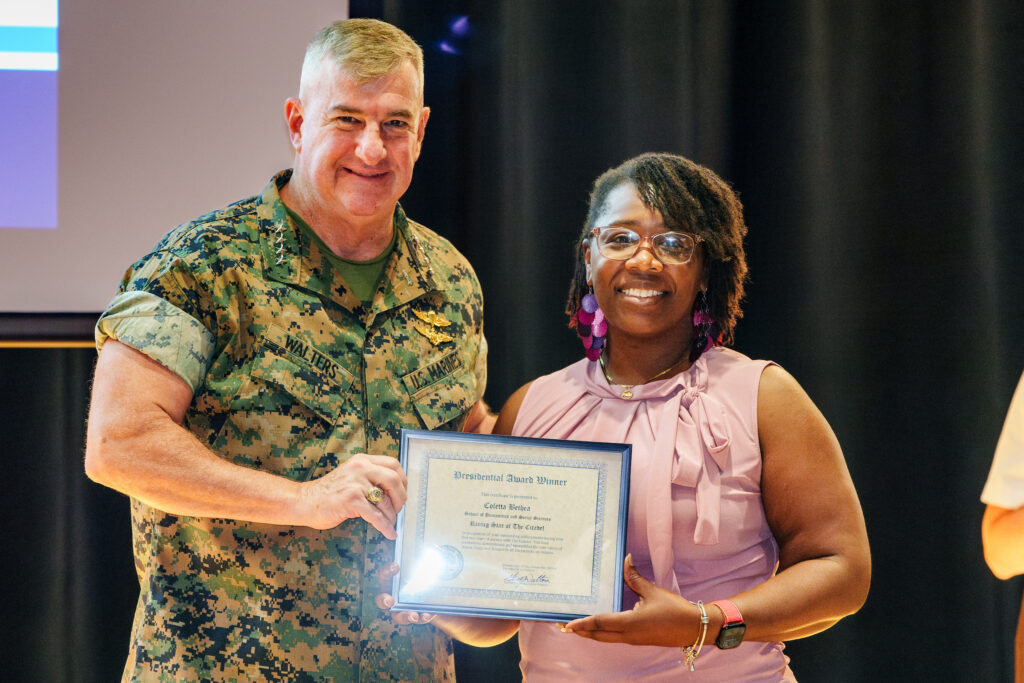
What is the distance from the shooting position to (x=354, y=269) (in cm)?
209

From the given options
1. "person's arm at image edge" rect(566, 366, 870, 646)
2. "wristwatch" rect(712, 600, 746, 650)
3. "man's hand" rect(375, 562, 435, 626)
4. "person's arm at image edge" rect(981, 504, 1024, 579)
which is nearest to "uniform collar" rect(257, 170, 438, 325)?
"man's hand" rect(375, 562, 435, 626)

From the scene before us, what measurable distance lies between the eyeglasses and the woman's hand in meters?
0.63

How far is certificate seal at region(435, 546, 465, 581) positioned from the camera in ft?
5.73

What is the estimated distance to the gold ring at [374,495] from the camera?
1.71 metres

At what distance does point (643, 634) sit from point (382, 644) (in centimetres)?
60

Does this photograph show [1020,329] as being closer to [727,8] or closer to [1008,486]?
[727,8]

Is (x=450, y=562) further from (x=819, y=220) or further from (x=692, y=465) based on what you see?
(x=819, y=220)

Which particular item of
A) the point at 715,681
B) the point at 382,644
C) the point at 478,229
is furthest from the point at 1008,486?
the point at 478,229

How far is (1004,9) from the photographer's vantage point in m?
3.06

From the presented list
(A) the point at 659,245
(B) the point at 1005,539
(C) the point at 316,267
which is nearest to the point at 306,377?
(C) the point at 316,267

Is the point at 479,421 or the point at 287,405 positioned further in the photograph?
the point at 479,421

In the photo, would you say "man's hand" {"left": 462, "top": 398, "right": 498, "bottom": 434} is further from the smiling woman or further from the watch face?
the watch face

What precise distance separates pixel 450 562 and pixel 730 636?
0.51 meters
